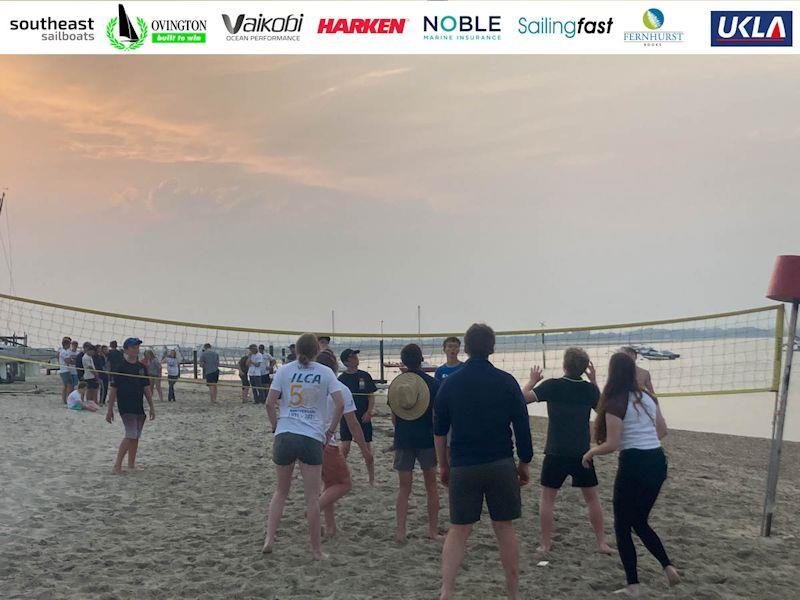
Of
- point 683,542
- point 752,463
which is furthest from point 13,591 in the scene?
point 752,463

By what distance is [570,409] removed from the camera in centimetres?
513

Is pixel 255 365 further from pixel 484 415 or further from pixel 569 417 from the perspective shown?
pixel 484 415

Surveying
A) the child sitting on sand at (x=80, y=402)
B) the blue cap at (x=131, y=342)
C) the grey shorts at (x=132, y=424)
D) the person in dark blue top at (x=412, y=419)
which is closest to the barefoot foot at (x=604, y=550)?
the person in dark blue top at (x=412, y=419)

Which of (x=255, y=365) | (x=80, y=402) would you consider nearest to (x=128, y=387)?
(x=80, y=402)

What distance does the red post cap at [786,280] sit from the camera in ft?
19.5

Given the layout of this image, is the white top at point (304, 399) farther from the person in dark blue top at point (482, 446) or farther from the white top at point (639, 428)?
the white top at point (639, 428)

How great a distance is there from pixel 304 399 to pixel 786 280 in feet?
14.0

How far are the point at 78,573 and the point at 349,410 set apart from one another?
236cm

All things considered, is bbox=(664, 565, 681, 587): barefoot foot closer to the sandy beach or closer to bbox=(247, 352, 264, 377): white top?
the sandy beach

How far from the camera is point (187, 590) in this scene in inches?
190

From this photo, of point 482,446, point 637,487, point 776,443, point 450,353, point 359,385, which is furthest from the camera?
point 359,385

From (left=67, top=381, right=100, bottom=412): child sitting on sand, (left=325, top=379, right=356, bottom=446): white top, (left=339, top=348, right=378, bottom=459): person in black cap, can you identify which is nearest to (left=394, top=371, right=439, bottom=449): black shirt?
(left=325, top=379, right=356, bottom=446): white top

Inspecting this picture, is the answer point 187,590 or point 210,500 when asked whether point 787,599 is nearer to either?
point 187,590

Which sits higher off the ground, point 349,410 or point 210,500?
point 349,410
